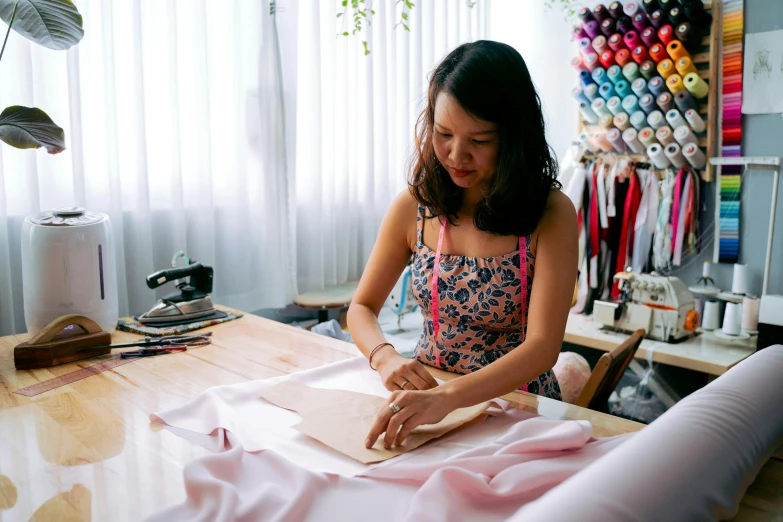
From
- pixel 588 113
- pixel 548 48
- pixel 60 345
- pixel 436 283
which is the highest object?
pixel 548 48

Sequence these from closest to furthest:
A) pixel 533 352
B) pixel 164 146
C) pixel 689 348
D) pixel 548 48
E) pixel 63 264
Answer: pixel 533 352
pixel 63 264
pixel 164 146
pixel 689 348
pixel 548 48

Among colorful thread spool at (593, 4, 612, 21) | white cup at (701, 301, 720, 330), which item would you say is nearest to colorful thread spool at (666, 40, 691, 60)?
colorful thread spool at (593, 4, 612, 21)

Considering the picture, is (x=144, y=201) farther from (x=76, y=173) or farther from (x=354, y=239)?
(x=354, y=239)

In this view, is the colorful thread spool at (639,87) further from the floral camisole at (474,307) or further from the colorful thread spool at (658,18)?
the floral camisole at (474,307)

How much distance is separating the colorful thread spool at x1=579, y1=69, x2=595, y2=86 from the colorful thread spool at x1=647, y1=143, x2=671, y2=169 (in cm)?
48

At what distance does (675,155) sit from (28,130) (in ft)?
8.97

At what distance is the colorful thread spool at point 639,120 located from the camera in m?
3.14

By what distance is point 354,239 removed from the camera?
3.02 m

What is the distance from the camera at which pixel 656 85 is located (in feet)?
10.1

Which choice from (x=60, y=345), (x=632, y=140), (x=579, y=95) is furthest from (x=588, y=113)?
(x=60, y=345)

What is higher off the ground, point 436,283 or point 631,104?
point 631,104

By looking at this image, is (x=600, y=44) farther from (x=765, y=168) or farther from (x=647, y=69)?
(x=765, y=168)

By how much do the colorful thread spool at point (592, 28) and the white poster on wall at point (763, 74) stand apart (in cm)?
67

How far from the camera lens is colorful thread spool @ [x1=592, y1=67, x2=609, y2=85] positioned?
3275 mm
